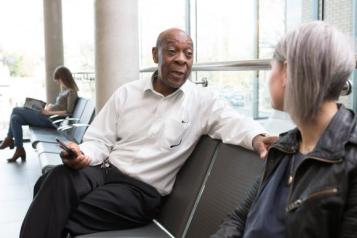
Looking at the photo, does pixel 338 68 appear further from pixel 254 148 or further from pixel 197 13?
pixel 197 13

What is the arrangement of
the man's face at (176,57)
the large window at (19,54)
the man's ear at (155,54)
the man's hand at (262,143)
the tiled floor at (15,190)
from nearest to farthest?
1. the man's hand at (262,143)
2. the man's face at (176,57)
3. the man's ear at (155,54)
4. the tiled floor at (15,190)
5. the large window at (19,54)

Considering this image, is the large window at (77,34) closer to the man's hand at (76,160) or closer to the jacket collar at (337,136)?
the man's hand at (76,160)

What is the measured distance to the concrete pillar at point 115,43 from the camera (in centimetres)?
356

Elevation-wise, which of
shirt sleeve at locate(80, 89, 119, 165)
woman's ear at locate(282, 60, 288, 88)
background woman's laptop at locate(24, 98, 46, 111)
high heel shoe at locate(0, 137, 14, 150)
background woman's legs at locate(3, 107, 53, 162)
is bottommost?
high heel shoe at locate(0, 137, 14, 150)

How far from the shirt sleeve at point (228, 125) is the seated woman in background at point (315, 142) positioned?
62cm

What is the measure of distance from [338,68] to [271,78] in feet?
0.63

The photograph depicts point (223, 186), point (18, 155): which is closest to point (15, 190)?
point (18, 155)

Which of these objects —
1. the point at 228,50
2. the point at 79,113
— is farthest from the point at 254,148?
the point at 228,50

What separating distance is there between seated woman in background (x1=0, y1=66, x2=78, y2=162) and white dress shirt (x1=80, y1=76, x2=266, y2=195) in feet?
12.0

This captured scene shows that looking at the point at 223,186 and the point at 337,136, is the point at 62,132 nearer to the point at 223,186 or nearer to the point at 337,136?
the point at 223,186

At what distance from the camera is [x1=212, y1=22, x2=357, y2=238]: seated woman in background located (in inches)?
36.6

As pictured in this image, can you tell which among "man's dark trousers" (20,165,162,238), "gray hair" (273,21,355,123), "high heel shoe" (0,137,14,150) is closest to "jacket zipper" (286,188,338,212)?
"gray hair" (273,21,355,123)

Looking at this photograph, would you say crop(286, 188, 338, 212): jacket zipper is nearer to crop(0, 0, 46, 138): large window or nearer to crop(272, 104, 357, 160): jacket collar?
crop(272, 104, 357, 160): jacket collar

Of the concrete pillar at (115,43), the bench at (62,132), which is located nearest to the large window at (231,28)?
the bench at (62,132)
